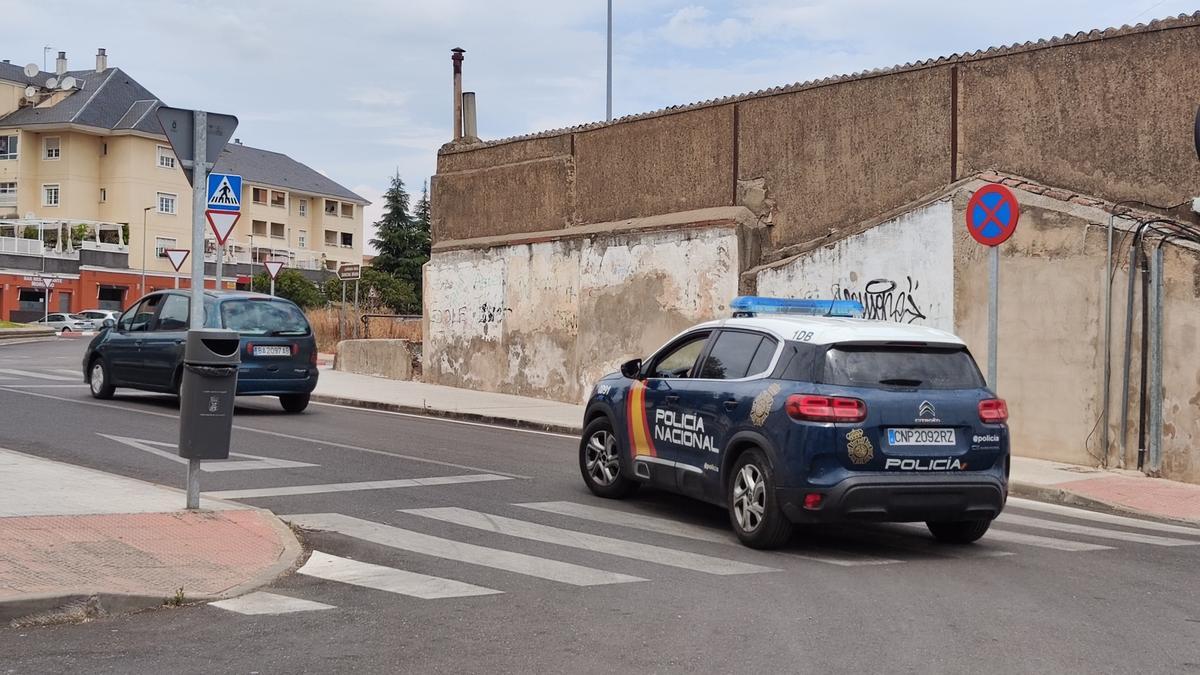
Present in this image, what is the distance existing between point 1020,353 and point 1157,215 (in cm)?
210

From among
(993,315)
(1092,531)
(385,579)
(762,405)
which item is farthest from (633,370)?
Answer: (993,315)

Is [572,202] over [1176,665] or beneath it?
over

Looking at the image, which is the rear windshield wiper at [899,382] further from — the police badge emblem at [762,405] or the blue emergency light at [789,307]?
the blue emergency light at [789,307]

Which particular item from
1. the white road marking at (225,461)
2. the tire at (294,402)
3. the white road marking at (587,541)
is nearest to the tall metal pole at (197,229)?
the white road marking at (587,541)

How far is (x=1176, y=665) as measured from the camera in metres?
5.82

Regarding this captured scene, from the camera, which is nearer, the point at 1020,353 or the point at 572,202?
the point at 1020,353

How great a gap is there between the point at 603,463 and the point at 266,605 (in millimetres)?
4433

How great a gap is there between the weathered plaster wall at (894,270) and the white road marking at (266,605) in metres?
10.5

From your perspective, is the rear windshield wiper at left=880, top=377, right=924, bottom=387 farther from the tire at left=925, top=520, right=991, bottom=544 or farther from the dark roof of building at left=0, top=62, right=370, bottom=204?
the dark roof of building at left=0, top=62, right=370, bottom=204

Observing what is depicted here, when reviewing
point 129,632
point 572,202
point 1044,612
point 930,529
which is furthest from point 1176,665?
point 572,202

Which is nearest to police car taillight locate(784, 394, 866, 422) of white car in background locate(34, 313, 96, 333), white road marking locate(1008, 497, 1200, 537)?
white road marking locate(1008, 497, 1200, 537)

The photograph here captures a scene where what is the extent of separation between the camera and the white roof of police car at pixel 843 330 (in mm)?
8688

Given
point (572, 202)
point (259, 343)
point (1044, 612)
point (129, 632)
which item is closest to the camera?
point (129, 632)

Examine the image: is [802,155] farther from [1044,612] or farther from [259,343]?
[1044,612]
